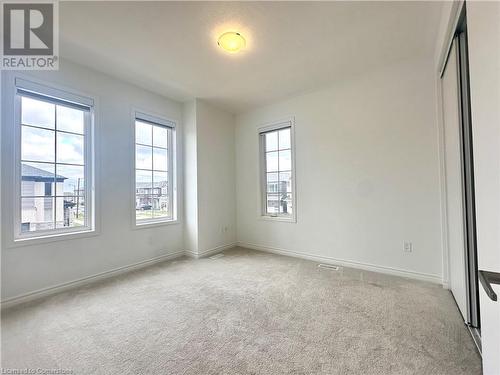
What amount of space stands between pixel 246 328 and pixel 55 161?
115 inches

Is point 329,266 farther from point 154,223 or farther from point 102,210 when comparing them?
point 102,210

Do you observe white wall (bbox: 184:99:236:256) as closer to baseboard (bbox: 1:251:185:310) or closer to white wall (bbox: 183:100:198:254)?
white wall (bbox: 183:100:198:254)

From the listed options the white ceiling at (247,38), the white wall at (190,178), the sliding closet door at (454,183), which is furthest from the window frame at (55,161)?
the sliding closet door at (454,183)

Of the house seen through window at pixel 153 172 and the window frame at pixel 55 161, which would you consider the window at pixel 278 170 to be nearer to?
the house seen through window at pixel 153 172

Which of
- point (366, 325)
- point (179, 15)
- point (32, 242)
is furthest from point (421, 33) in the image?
point (32, 242)

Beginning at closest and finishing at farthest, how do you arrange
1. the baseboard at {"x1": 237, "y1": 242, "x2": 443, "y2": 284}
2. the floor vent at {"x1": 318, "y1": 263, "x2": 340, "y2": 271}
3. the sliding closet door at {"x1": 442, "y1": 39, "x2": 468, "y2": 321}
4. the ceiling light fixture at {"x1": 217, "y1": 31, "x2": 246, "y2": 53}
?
1. the sliding closet door at {"x1": 442, "y1": 39, "x2": 468, "y2": 321}
2. the ceiling light fixture at {"x1": 217, "y1": 31, "x2": 246, "y2": 53}
3. the baseboard at {"x1": 237, "y1": 242, "x2": 443, "y2": 284}
4. the floor vent at {"x1": 318, "y1": 263, "x2": 340, "y2": 271}

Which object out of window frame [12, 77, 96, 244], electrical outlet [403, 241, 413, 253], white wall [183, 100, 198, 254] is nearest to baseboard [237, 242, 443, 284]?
electrical outlet [403, 241, 413, 253]

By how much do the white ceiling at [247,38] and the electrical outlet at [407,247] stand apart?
2326 mm

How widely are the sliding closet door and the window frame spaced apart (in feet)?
13.3

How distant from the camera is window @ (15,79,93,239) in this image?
2.45m

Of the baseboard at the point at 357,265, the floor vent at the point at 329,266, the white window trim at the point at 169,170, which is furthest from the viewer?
the white window trim at the point at 169,170

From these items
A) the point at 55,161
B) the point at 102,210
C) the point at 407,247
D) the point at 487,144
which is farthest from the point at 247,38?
the point at 407,247

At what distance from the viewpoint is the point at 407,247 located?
9.27 feet

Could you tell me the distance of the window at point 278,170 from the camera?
399 centimetres
